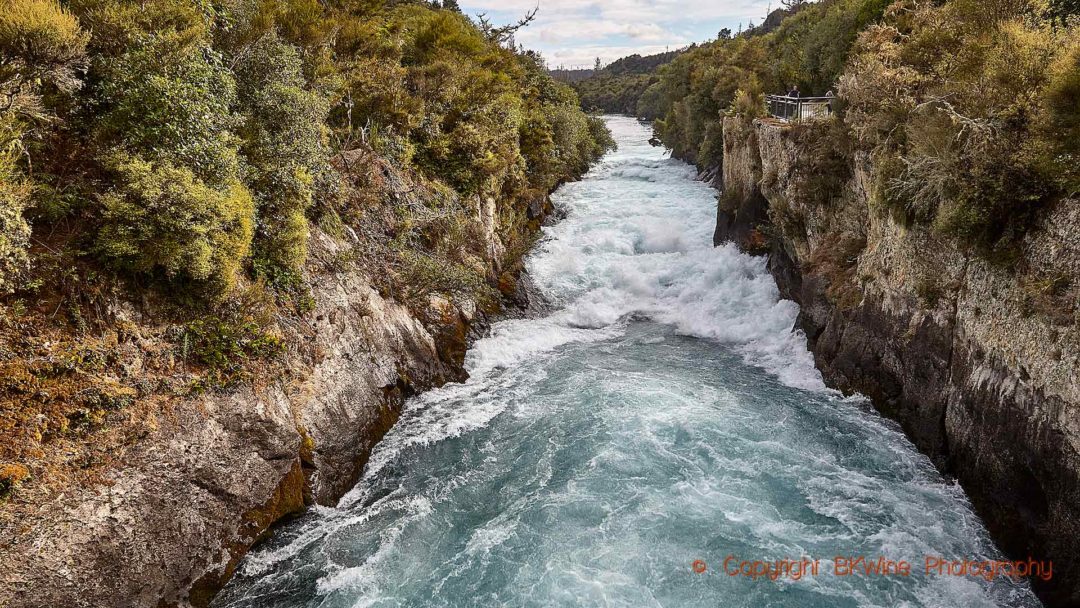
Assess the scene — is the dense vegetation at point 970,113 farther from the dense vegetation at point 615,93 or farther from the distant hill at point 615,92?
the distant hill at point 615,92

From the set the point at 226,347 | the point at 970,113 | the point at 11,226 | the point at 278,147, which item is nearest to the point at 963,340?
the point at 970,113

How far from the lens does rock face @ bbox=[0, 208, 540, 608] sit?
Answer: 6684mm

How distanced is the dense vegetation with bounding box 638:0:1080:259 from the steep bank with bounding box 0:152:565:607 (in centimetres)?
1135

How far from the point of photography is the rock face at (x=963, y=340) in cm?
769

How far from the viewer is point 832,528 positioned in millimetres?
9516

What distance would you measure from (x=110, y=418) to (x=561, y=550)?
22.0 ft

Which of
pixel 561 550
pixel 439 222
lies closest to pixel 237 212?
pixel 561 550

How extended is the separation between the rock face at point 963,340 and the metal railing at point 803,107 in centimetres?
81

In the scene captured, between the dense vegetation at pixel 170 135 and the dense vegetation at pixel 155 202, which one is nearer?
the dense vegetation at pixel 155 202

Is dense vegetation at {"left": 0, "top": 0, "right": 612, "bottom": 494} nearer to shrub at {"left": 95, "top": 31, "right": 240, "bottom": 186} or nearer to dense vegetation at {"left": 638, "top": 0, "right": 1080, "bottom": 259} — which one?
shrub at {"left": 95, "top": 31, "right": 240, "bottom": 186}

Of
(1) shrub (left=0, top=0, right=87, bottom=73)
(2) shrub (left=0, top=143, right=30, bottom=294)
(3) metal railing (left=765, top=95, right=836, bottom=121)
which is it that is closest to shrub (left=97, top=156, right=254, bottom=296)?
(2) shrub (left=0, top=143, right=30, bottom=294)

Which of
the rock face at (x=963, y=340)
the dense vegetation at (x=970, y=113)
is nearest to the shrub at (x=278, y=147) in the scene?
the dense vegetation at (x=970, y=113)

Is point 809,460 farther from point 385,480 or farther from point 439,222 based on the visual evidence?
point 439,222

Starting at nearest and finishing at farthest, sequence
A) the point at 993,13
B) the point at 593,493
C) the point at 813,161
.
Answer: the point at 593,493, the point at 993,13, the point at 813,161
